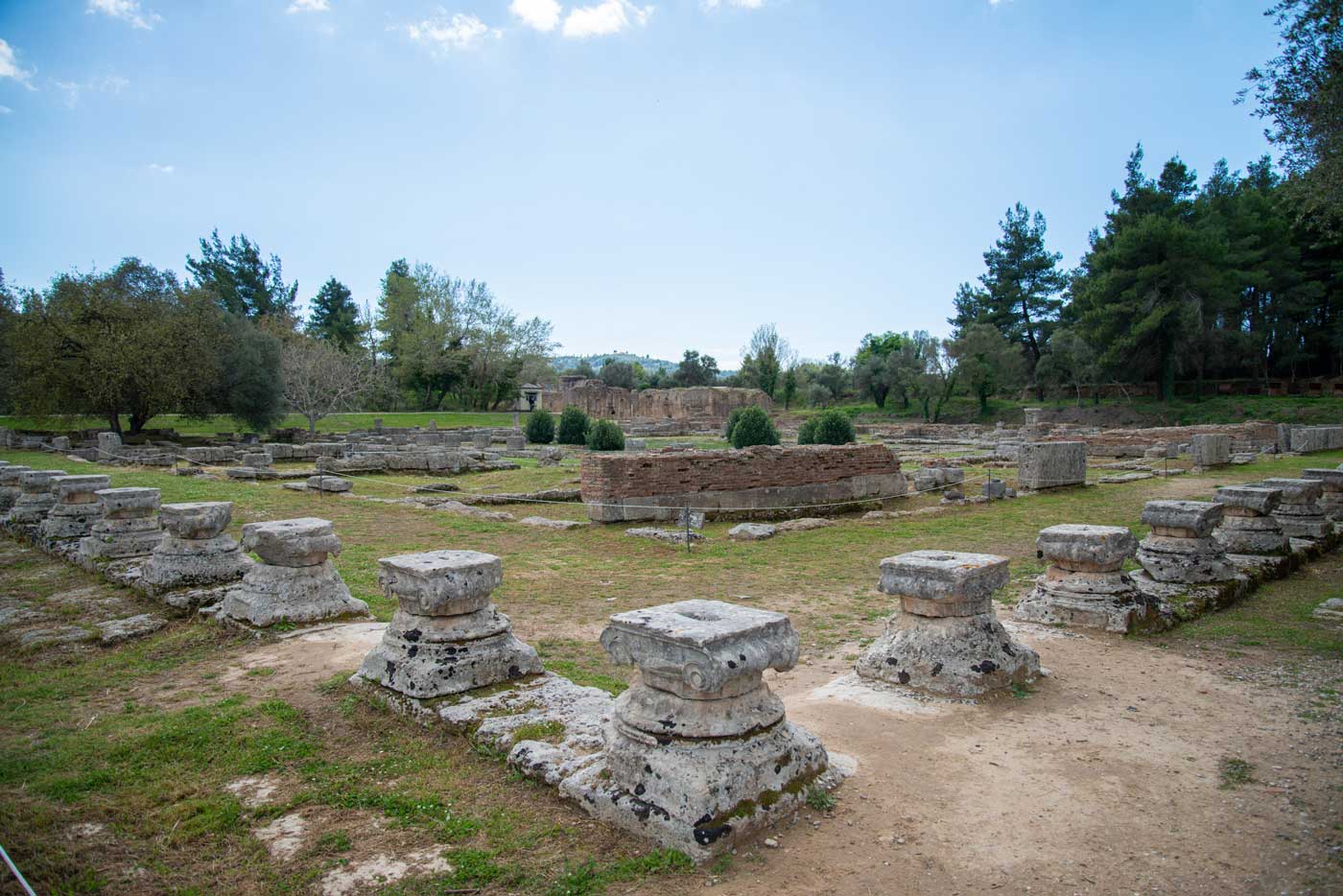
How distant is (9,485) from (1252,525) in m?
16.2

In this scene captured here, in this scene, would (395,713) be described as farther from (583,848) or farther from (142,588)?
(142,588)

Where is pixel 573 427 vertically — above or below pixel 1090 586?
above

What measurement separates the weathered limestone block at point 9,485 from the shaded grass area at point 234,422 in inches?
790

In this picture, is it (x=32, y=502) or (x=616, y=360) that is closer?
(x=32, y=502)

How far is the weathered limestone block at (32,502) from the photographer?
9195 mm

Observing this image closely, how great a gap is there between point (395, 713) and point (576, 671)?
1.21 m

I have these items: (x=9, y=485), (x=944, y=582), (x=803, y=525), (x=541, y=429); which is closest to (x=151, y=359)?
(x=541, y=429)

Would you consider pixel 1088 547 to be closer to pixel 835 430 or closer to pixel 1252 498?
pixel 1252 498

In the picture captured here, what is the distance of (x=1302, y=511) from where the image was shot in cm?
868

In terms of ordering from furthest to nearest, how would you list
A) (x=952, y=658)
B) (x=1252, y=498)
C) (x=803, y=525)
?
(x=803, y=525), (x=1252, y=498), (x=952, y=658)

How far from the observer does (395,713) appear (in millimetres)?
3920

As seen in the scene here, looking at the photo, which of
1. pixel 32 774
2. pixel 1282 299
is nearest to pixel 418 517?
pixel 32 774

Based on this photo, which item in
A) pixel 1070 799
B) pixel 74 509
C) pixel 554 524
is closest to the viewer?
pixel 1070 799

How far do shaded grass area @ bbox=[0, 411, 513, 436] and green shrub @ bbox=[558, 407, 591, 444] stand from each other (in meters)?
11.6
